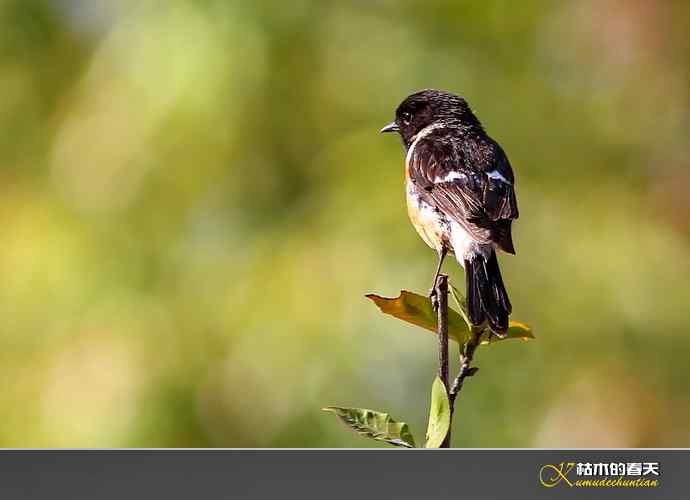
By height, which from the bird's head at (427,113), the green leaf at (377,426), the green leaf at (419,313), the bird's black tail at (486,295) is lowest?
the green leaf at (377,426)

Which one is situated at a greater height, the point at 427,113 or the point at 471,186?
the point at 427,113

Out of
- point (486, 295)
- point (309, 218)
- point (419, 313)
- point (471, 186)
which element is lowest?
point (419, 313)

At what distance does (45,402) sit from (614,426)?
4.98ft

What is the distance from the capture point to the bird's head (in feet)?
8.84

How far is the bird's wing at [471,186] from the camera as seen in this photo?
6.71ft

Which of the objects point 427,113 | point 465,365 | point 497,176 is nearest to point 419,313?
point 465,365

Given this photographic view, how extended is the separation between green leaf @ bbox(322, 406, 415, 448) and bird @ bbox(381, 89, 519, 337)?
1.37 ft

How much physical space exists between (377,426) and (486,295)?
15.5 inches

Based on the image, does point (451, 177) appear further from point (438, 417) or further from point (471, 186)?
point (438, 417)

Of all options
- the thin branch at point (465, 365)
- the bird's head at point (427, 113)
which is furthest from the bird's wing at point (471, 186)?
the thin branch at point (465, 365)

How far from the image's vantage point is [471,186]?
2.21m

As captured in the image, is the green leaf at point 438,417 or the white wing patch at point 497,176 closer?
the green leaf at point 438,417

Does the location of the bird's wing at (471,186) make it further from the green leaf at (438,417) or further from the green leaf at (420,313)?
the green leaf at (438,417)
